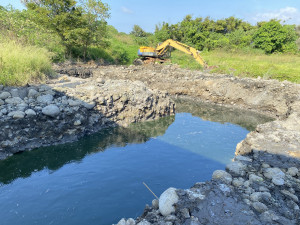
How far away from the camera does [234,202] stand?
3297 millimetres

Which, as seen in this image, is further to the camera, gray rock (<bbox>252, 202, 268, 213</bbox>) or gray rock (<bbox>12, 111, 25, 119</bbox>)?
gray rock (<bbox>12, 111, 25, 119</bbox>)

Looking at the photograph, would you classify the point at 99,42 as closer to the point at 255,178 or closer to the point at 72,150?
the point at 72,150

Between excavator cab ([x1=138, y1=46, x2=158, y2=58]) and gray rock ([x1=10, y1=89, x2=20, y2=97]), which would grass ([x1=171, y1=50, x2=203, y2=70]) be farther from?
gray rock ([x1=10, y1=89, x2=20, y2=97])

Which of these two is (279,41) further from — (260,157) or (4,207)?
(4,207)

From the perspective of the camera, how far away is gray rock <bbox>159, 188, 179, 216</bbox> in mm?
3158

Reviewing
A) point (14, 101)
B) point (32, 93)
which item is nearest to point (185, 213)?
point (14, 101)

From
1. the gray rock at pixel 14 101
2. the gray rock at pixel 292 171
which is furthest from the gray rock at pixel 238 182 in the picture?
the gray rock at pixel 14 101

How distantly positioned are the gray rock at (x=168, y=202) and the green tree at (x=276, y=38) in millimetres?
24511

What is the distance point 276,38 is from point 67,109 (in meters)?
23.7

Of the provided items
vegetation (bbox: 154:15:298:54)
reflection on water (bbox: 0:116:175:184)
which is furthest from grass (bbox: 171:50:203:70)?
reflection on water (bbox: 0:116:175:184)

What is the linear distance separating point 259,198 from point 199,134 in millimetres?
4631

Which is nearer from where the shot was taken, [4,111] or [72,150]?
[4,111]

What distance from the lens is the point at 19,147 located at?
6082mm

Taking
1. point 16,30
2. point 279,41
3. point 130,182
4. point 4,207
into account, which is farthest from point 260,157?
point 279,41
